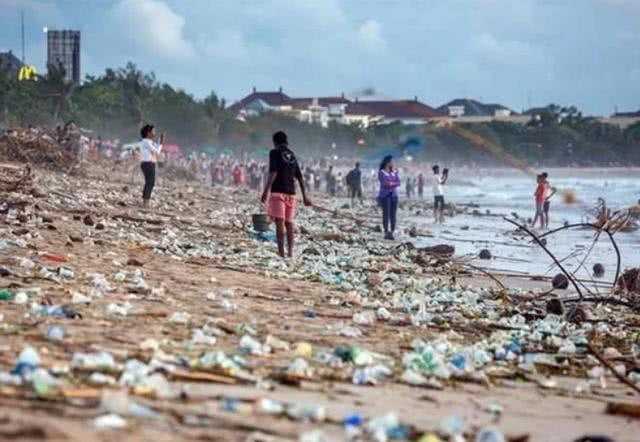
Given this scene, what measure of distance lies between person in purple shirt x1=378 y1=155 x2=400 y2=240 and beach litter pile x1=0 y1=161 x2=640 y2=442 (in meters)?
7.41

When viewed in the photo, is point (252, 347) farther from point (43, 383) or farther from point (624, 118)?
point (624, 118)

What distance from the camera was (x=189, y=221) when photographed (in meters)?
16.6

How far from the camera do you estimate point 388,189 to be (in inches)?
708

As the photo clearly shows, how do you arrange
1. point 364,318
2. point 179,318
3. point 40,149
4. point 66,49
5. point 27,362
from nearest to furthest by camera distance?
point 27,362, point 179,318, point 364,318, point 40,149, point 66,49

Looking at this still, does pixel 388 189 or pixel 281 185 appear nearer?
pixel 281 185

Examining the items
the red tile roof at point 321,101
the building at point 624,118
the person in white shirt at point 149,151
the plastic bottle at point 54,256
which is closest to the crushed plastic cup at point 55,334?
the plastic bottle at point 54,256

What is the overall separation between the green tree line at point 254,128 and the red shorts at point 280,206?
11817 mm

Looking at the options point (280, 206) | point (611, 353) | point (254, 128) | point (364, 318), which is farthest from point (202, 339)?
point (254, 128)

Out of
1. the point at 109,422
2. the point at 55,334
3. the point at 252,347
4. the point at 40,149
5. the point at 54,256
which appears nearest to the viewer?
the point at 109,422

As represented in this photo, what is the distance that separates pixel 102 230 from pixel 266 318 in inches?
253

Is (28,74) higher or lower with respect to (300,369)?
higher

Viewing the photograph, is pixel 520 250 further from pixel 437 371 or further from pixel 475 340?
pixel 437 371

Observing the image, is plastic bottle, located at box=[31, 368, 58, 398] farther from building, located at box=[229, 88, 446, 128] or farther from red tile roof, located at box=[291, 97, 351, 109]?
red tile roof, located at box=[291, 97, 351, 109]

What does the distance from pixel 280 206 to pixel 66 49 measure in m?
62.6
